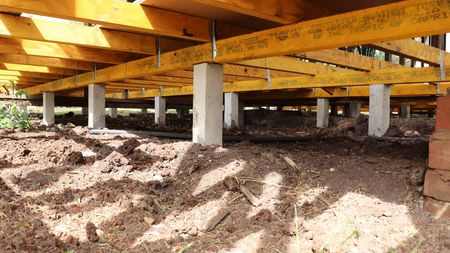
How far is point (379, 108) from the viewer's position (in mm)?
9375

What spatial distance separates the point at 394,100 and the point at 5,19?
1162 centimetres

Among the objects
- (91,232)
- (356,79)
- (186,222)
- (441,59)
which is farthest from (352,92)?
(91,232)

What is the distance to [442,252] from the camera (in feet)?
9.13

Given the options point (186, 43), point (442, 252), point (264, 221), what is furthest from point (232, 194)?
point (186, 43)

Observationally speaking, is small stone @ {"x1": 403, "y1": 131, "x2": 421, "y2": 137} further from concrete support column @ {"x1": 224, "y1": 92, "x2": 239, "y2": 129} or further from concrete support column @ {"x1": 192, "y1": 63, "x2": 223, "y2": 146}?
concrete support column @ {"x1": 192, "y1": 63, "x2": 223, "y2": 146}

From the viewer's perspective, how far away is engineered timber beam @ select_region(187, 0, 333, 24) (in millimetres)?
3682

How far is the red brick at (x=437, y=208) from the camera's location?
338 centimetres

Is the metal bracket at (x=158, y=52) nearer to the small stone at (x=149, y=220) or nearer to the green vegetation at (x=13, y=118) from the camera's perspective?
the small stone at (x=149, y=220)

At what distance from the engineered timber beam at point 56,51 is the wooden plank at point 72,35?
4.77 ft

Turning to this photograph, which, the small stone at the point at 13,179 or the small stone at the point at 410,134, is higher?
the small stone at the point at 410,134

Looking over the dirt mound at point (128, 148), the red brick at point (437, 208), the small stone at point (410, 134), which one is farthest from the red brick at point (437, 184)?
the small stone at point (410, 134)

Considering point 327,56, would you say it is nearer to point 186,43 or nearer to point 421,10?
point 186,43

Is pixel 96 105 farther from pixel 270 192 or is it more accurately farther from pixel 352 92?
pixel 352 92

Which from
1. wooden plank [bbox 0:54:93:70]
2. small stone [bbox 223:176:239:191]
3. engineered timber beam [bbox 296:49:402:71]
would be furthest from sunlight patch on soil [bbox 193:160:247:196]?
wooden plank [bbox 0:54:93:70]
